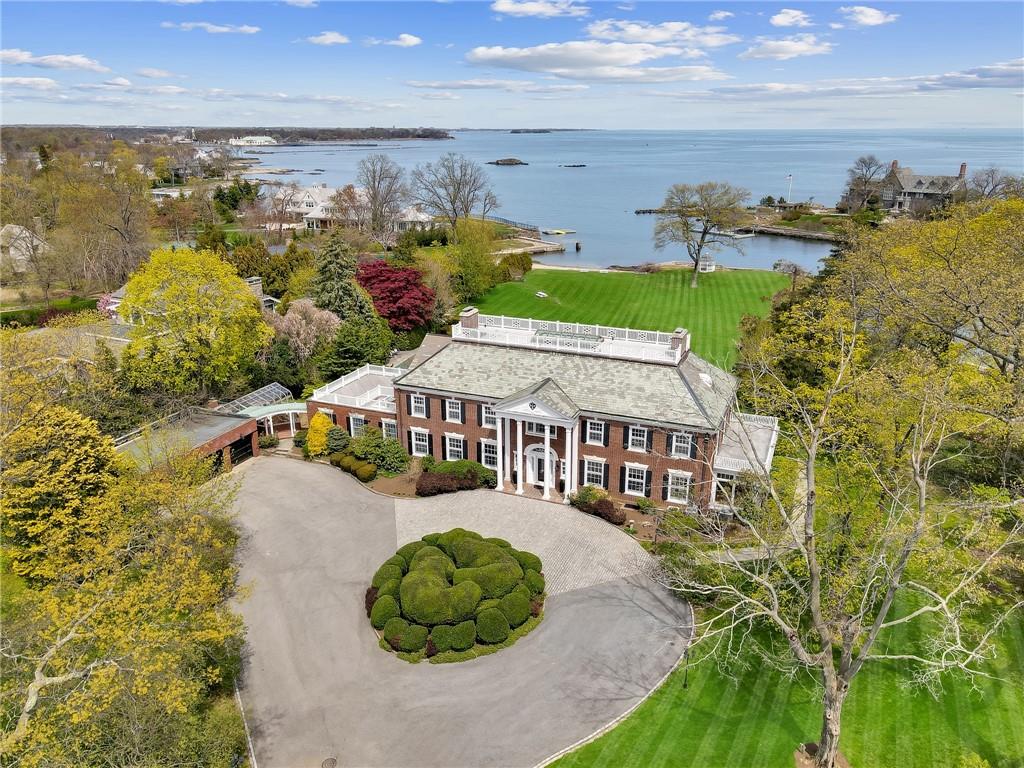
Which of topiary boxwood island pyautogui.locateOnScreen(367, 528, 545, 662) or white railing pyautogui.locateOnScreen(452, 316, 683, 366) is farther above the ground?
white railing pyautogui.locateOnScreen(452, 316, 683, 366)

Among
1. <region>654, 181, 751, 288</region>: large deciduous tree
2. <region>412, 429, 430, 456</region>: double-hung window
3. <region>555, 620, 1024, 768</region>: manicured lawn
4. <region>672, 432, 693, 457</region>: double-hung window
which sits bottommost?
<region>555, 620, 1024, 768</region>: manicured lawn

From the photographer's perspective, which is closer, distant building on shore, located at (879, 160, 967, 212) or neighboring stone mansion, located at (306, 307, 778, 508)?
neighboring stone mansion, located at (306, 307, 778, 508)

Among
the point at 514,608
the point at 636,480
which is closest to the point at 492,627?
the point at 514,608

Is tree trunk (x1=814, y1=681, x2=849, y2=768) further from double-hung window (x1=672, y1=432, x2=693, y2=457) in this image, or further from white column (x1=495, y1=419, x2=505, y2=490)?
white column (x1=495, y1=419, x2=505, y2=490)

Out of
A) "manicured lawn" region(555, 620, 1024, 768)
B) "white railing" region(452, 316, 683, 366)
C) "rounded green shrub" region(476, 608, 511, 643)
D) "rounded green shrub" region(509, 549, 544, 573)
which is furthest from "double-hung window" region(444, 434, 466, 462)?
"manicured lawn" region(555, 620, 1024, 768)

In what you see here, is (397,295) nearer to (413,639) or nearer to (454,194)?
(413,639)

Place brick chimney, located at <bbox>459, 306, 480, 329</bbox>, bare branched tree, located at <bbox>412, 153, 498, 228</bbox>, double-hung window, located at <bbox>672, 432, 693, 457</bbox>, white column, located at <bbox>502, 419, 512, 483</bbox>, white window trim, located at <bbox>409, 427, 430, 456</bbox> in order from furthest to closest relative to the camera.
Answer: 1. bare branched tree, located at <bbox>412, 153, 498, 228</bbox>
2. brick chimney, located at <bbox>459, 306, 480, 329</bbox>
3. white window trim, located at <bbox>409, 427, 430, 456</bbox>
4. white column, located at <bbox>502, 419, 512, 483</bbox>
5. double-hung window, located at <bbox>672, 432, 693, 457</bbox>

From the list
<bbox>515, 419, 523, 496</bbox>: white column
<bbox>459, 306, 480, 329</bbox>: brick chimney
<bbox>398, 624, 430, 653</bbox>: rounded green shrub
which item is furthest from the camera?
<bbox>459, 306, 480, 329</bbox>: brick chimney
